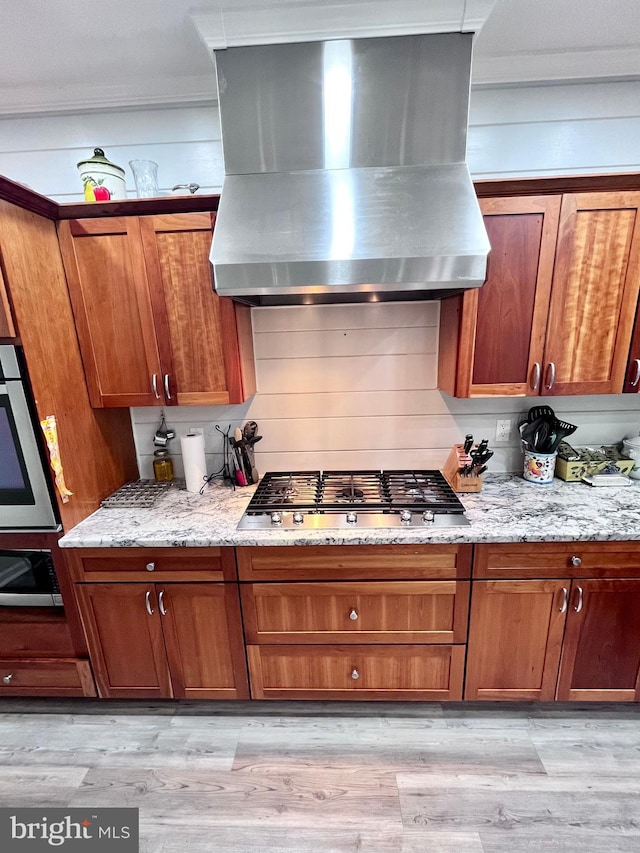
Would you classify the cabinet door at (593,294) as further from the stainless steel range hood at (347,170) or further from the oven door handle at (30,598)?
the oven door handle at (30,598)

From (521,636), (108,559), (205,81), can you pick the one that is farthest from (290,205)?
(521,636)

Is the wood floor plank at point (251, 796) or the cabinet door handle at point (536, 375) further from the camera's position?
the cabinet door handle at point (536, 375)

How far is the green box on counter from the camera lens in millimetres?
1891

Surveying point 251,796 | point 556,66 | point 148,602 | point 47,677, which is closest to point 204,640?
point 148,602

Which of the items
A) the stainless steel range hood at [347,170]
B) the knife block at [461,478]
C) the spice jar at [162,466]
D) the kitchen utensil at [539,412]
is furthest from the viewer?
the spice jar at [162,466]

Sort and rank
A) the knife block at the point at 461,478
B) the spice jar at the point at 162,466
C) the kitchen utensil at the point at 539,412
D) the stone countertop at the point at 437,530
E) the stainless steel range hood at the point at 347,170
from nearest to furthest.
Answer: the stainless steel range hood at the point at 347,170 < the stone countertop at the point at 437,530 < the knife block at the point at 461,478 < the kitchen utensil at the point at 539,412 < the spice jar at the point at 162,466

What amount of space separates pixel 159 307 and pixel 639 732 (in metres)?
2.80

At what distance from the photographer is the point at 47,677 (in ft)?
5.69

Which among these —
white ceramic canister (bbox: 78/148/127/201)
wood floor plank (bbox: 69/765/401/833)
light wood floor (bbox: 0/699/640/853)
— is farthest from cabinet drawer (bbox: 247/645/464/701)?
white ceramic canister (bbox: 78/148/127/201)

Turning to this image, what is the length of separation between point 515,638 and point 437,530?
0.60 metres

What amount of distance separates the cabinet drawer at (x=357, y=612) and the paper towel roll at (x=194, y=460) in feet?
2.06

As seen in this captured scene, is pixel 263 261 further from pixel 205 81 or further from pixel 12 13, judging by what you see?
pixel 12 13

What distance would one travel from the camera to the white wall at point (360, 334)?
172cm

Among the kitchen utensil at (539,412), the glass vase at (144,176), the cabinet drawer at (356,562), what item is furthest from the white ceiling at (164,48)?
the cabinet drawer at (356,562)
